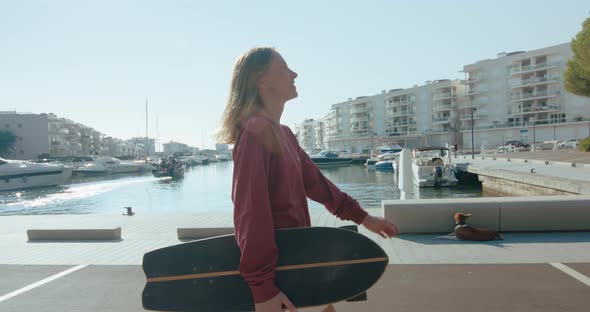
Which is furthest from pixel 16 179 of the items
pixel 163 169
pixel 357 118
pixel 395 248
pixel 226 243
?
pixel 357 118

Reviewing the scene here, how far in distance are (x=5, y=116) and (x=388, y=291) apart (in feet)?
351

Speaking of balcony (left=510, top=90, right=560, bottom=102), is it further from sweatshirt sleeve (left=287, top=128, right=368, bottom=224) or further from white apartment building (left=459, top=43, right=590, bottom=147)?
sweatshirt sleeve (left=287, top=128, right=368, bottom=224)

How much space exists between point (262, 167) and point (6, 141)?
100531 millimetres

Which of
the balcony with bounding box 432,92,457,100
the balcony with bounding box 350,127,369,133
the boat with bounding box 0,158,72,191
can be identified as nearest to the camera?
the boat with bounding box 0,158,72,191

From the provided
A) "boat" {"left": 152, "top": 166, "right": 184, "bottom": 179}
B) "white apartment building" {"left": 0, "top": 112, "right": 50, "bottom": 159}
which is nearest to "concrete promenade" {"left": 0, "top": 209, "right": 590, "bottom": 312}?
"boat" {"left": 152, "top": 166, "right": 184, "bottom": 179}

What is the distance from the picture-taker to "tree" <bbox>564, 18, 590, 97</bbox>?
26.9 meters

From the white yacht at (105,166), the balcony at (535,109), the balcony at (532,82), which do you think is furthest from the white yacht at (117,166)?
the balcony at (532,82)

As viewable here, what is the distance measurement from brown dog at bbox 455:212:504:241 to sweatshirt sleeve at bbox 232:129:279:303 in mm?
5795

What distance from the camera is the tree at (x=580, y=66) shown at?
26859 mm

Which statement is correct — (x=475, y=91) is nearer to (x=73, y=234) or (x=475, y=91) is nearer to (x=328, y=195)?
(x=73, y=234)

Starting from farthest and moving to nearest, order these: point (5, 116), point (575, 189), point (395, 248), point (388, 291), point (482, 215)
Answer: point (5, 116) → point (575, 189) → point (482, 215) → point (395, 248) → point (388, 291)

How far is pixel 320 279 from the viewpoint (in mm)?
1688

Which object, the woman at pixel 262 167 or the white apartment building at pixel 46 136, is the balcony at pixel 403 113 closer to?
the white apartment building at pixel 46 136

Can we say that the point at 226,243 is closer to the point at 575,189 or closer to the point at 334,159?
the point at 575,189
